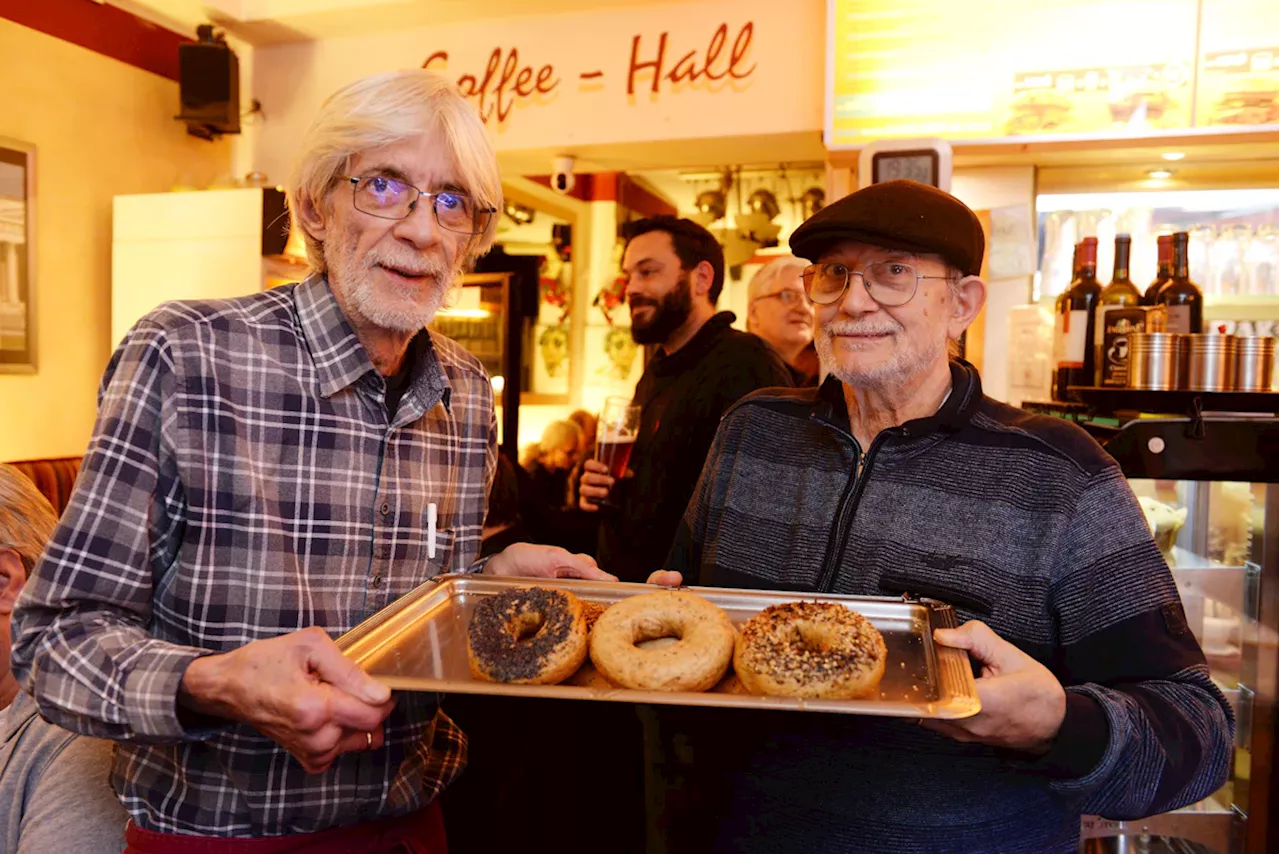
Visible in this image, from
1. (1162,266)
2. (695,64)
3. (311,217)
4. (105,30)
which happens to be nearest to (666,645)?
(311,217)

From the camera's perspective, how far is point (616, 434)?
262 cm

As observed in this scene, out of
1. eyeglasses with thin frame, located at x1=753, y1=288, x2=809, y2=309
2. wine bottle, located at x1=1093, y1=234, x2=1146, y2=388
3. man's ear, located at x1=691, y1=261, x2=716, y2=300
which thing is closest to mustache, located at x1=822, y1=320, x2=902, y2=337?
wine bottle, located at x1=1093, y1=234, x2=1146, y2=388

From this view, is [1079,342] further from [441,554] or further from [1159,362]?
[441,554]

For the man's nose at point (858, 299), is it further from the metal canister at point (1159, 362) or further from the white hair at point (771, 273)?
the white hair at point (771, 273)

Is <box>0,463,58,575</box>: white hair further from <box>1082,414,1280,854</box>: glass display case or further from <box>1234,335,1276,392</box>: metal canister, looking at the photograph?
<box>1234,335,1276,392</box>: metal canister

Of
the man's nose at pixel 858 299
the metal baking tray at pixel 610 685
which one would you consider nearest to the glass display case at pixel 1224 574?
the man's nose at pixel 858 299

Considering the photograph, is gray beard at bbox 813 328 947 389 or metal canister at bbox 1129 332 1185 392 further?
metal canister at bbox 1129 332 1185 392

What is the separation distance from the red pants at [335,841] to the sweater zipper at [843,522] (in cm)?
83

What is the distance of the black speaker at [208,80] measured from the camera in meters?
4.86

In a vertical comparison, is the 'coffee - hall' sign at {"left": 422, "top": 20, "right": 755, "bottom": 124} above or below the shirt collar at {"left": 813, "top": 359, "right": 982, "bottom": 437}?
above

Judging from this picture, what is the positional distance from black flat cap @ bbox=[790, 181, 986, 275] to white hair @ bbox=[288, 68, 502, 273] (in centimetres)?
61

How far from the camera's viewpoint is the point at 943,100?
12.7 feet

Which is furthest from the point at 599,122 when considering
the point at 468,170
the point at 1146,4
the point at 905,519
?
the point at 905,519

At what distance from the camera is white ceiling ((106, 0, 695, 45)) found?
468cm
